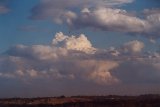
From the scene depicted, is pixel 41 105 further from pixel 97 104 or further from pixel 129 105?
pixel 129 105

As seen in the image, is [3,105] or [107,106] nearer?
[107,106]

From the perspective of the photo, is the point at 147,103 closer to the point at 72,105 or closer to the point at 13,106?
the point at 72,105

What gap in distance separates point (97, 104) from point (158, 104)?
95.2ft

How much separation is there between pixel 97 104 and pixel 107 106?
26.8ft

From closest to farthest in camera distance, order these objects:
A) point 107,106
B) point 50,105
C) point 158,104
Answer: point 158,104 → point 107,106 → point 50,105

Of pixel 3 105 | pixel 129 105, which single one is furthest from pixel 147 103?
pixel 3 105

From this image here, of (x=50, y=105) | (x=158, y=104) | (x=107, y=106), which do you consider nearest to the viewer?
(x=158, y=104)

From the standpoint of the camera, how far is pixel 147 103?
561 feet

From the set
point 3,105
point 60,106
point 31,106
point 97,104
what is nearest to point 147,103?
point 97,104

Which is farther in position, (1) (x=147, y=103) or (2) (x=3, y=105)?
(2) (x=3, y=105)

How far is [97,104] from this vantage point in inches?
7180

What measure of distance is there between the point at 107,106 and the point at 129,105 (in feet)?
29.5

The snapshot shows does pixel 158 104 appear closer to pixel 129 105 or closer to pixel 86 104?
pixel 129 105

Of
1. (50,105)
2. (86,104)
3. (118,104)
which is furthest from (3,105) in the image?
(118,104)
